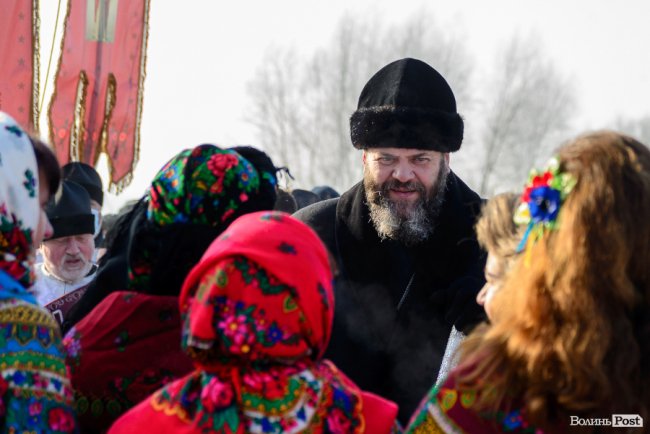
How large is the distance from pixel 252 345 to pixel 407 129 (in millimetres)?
2380

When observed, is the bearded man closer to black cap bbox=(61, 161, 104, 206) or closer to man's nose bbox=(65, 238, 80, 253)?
man's nose bbox=(65, 238, 80, 253)

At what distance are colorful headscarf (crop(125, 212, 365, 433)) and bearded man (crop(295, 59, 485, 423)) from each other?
1608 millimetres

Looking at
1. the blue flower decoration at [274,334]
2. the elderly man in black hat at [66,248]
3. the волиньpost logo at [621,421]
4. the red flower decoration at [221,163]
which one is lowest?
the elderly man in black hat at [66,248]

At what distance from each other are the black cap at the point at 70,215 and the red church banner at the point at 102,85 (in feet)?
4.76

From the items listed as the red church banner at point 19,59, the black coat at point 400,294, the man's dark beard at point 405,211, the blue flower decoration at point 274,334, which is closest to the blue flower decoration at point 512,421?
the blue flower decoration at point 274,334

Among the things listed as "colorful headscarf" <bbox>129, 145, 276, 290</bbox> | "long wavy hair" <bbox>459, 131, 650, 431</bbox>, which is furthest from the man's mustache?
"long wavy hair" <bbox>459, 131, 650, 431</bbox>

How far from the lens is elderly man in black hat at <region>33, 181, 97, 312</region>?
5.62 meters

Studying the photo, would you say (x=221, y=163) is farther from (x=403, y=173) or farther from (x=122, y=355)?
(x=403, y=173)

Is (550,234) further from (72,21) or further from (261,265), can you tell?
(72,21)

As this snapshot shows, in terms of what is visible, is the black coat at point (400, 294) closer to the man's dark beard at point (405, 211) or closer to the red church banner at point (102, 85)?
the man's dark beard at point (405, 211)

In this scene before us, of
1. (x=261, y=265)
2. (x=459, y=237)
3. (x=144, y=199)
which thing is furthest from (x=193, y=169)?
(x=459, y=237)

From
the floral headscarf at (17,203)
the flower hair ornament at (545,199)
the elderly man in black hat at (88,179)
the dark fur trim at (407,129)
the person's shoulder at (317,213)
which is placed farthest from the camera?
the elderly man in black hat at (88,179)

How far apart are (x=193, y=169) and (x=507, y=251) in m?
0.89

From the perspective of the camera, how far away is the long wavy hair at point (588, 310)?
2.31 m
